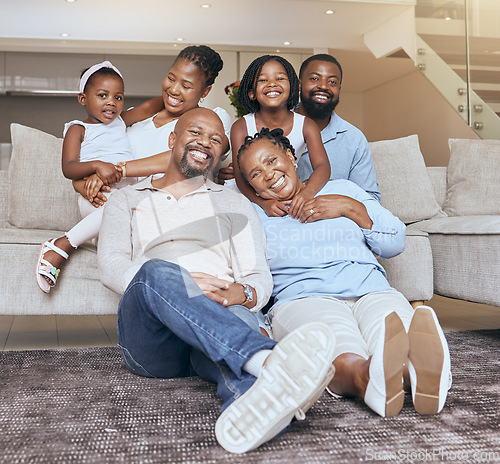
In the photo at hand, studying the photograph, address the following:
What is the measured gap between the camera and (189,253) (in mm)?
1521

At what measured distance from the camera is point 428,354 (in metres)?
1.13

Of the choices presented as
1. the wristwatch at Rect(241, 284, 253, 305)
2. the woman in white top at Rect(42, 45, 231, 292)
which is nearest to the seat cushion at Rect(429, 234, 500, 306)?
the woman in white top at Rect(42, 45, 231, 292)

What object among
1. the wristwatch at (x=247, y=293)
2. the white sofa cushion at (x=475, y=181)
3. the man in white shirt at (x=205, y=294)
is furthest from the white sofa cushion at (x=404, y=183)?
the wristwatch at (x=247, y=293)

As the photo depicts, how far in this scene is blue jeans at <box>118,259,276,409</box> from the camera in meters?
1.10

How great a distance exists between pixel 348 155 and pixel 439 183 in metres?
0.89

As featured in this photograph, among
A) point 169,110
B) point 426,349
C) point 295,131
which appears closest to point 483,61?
point 295,131

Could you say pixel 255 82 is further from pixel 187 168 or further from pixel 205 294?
pixel 205 294

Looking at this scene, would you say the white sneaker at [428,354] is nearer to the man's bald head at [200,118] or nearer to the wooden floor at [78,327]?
the man's bald head at [200,118]

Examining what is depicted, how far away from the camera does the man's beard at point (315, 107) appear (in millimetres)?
2252

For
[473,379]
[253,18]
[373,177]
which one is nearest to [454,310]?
[373,177]

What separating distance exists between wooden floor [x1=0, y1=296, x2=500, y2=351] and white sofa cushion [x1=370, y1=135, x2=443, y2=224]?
550 mm

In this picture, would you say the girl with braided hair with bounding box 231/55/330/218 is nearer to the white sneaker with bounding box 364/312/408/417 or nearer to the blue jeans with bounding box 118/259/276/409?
the blue jeans with bounding box 118/259/276/409

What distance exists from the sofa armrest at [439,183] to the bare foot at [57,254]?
1.91m

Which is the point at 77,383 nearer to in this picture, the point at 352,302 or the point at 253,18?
the point at 352,302
